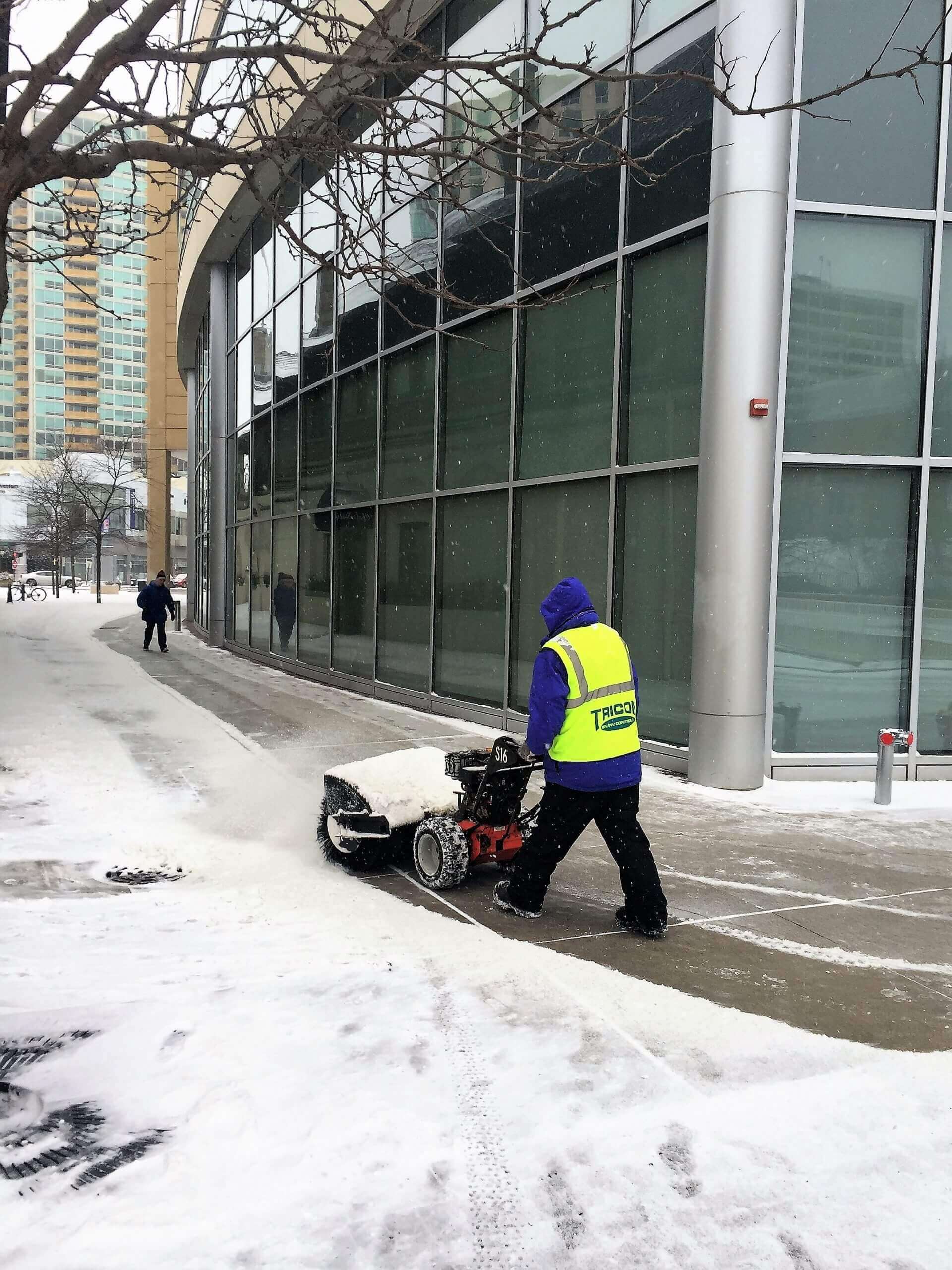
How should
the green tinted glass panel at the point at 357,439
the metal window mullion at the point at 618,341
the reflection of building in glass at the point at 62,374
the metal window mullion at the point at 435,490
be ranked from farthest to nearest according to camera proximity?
the reflection of building in glass at the point at 62,374, the green tinted glass panel at the point at 357,439, the metal window mullion at the point at 435,490, the metal window mullion at the point at 618,341

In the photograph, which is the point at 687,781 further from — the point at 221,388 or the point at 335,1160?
the point at 221,388

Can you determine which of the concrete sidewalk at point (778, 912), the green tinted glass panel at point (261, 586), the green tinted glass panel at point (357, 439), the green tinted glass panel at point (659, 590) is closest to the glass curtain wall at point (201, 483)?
the green tinted glass panel at point (261, 586)

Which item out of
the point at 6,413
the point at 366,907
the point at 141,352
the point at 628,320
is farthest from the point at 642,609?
the point at 6,413

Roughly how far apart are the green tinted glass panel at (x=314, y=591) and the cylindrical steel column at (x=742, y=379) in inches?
366

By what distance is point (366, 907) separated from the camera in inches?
209

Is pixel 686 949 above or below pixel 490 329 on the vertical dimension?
below

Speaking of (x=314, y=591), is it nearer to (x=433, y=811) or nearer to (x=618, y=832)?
(x=433, y=811)

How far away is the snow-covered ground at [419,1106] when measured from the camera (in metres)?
2.60

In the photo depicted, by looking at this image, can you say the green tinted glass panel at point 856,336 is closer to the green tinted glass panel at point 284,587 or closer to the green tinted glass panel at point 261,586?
the green tinted glass panel at point 284,587

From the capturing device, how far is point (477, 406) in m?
12.1

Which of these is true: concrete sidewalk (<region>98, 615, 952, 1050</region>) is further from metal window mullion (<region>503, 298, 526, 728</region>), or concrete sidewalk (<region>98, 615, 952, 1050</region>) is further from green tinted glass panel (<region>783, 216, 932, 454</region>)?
green tinted glass panel (<region>783, 216, 932, 454</region>)

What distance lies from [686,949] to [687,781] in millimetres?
4058

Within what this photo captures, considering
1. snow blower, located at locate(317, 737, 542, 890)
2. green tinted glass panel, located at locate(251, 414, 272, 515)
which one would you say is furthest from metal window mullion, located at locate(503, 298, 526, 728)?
green tinted glass panel, located at locate(251, 414, 272, 515)

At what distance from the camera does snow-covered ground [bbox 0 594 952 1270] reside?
2.60m
